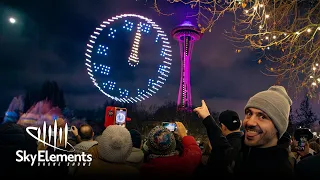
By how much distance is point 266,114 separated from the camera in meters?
2.33

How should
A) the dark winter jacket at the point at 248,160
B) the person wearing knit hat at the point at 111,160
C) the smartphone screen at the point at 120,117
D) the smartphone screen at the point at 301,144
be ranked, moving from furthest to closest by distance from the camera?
the smartphone screen at the point at 120,117
the smartphone screen at the point at 301,144
the person wearing knit hat at the point at 111,160
the dark winter jacket at the point at 248,160

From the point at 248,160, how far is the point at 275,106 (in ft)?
1.63

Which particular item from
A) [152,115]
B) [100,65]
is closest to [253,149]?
[100,65]

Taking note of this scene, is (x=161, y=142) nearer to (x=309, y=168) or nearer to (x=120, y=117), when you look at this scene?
(x=309, y=168)

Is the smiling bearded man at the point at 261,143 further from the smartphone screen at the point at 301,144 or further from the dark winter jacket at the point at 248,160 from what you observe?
the smartphone screen at the point at 301,144

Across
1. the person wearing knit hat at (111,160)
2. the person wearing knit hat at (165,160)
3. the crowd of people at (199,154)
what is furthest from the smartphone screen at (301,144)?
the person wearing knit hat at (111,160)

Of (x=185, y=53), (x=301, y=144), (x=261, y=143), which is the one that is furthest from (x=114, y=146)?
(x=185, y=53)

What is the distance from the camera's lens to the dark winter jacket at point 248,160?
2.17 meters

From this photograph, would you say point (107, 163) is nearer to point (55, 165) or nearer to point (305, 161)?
point (55, 165)

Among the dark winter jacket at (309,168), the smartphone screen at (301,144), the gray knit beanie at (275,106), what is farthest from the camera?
the smartphone screen at (301,144)

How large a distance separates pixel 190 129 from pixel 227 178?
129ft

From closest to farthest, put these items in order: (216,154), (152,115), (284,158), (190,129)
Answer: (284,158) → (216,154) → (190,129) → (152,115)

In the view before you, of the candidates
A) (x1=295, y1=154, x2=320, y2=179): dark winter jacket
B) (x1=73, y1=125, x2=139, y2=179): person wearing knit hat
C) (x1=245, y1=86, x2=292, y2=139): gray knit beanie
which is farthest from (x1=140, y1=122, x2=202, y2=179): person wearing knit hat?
(x1=295, y1=154, x2=320, y2=179): dark winter jacket

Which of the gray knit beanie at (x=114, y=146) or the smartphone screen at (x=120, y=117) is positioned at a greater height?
the smartphone screen at (x=120, y=117)
